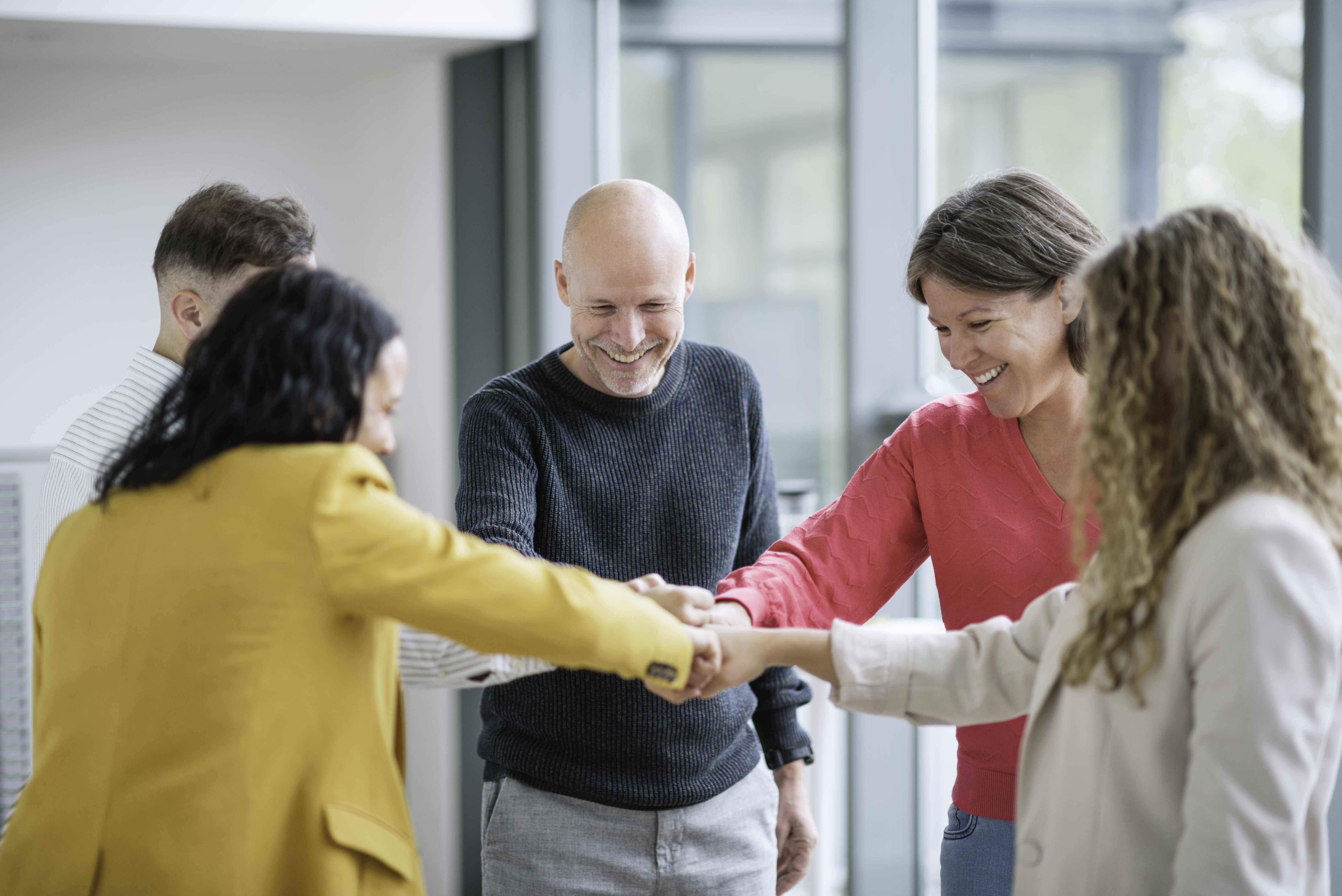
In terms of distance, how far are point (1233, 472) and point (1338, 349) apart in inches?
7.4

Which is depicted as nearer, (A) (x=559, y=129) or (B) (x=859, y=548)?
(B) (x=859, y=548)

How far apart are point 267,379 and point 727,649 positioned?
2.25 feet

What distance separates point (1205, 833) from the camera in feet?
3.40

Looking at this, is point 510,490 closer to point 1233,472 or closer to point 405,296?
point 1233,472

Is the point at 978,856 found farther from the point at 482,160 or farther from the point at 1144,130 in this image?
the point at 1144,130

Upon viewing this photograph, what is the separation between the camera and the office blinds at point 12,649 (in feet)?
10.1

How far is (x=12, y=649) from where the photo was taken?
3.09m

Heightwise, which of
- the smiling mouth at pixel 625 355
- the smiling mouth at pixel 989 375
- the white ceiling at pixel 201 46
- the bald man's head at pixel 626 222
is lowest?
the smiling mouth at pixel 989 375

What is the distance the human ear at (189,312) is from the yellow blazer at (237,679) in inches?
20.3

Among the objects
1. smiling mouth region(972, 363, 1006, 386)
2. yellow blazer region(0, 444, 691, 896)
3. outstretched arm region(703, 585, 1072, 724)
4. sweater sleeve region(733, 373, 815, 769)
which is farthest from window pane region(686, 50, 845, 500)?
yellow blazer region(0, 444, 691, 896)

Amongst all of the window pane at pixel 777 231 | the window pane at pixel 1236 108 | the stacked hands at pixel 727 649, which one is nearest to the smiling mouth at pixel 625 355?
the stacked hands at pixel 727 649

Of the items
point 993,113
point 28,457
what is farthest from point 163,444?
point 993,113

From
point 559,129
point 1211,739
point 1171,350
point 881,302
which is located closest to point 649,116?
point 559,129

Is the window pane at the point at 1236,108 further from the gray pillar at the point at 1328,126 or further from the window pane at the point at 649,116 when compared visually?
the window pane at the point at 649,116
